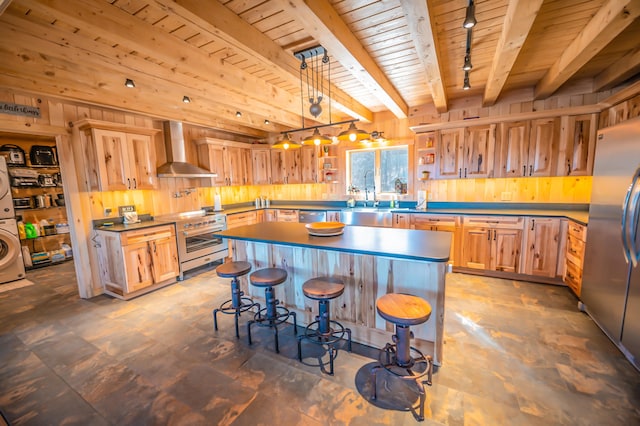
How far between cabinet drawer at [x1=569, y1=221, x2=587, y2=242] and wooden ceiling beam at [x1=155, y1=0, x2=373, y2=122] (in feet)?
11.9

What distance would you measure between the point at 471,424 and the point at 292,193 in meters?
5.16

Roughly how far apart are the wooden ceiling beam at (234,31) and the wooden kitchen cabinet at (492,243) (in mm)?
3287

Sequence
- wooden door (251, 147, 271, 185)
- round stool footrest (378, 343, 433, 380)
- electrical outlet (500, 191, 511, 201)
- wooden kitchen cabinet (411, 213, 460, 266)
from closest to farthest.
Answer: round stool footrest (378, 343, 433, 380) → wooden kitchen cabinet (411, 213, 460, 266) → electrical outlet (500, 191, 511, 201) → wooden door (251, 147, 271, 185)

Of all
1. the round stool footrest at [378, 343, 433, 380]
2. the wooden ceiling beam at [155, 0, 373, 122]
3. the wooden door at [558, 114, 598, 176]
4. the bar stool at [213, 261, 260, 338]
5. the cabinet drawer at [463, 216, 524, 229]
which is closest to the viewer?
the wooden ceiling beam at [155, 0, 373, 122]

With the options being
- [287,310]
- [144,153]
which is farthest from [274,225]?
[144,153]

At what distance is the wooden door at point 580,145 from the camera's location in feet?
11.1

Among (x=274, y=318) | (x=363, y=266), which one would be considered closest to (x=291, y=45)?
(x=363, y=266)

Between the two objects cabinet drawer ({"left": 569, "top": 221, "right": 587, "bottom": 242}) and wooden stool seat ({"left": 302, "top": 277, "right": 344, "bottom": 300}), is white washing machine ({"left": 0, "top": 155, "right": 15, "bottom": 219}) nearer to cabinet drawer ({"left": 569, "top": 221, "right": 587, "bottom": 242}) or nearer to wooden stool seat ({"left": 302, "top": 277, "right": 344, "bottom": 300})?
wooden stool seat ({"left": 302, "top": 277, "right": 344, "bottom": 300})

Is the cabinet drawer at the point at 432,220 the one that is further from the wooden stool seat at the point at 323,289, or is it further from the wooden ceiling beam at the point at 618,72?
the wooden stool seat at the point at 323,289

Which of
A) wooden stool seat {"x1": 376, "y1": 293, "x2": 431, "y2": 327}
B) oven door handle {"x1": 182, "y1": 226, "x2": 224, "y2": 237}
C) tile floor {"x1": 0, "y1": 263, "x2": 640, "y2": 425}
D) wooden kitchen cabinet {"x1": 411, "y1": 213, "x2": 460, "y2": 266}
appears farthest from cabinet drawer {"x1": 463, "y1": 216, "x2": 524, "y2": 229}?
oven door handle {"x1": 182, "y1": 226, "x2": 224, "y2": 237}

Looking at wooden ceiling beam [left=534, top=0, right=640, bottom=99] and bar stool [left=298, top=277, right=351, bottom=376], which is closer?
wooden ceiling beam [left=534, top=0, right=640, bottom=99]

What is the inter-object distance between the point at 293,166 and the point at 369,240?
12.2 feet

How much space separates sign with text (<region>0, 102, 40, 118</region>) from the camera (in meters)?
2.87

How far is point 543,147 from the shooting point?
3631 millimetres
